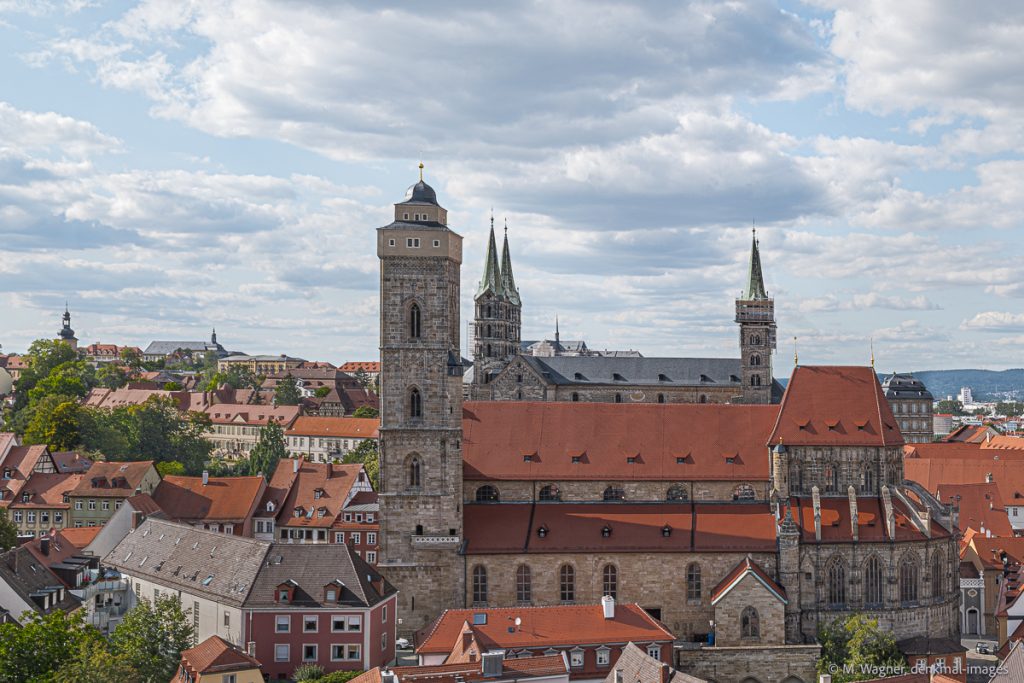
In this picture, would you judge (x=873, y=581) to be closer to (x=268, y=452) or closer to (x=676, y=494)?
(x=676, y=494)

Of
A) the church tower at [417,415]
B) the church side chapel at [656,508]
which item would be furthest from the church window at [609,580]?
the church tower at [417,415]

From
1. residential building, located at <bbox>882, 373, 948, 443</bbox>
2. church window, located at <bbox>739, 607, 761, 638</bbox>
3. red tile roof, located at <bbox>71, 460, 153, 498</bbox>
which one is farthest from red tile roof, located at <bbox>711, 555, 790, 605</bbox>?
residential building, located at <bbox>882, 373, 948, 443</bbox>

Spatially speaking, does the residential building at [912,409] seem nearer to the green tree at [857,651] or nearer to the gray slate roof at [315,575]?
the green tree at [857,651]

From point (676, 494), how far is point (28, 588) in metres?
41.0

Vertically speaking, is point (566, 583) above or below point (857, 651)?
above

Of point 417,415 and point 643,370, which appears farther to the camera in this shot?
point 643,370

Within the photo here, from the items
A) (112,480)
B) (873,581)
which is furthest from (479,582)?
(112,480)

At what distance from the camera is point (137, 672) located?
57.8 m

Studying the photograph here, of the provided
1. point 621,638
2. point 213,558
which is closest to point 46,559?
point 213,558

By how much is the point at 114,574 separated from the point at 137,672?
1993 cm

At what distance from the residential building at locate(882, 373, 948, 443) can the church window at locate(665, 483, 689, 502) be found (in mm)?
114168

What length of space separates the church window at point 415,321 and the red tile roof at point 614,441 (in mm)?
7764

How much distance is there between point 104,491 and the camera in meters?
101

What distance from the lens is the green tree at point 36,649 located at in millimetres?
53562
